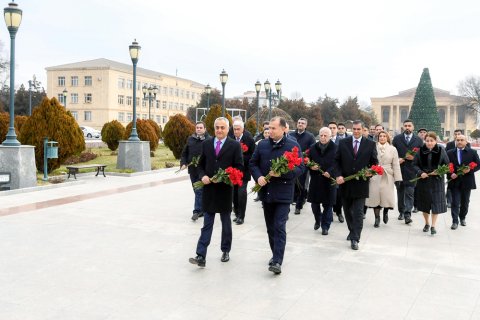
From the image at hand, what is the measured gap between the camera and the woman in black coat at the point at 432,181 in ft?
25.8

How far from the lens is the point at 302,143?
372 inches

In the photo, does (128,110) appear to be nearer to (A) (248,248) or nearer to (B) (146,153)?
(B) (146,153)

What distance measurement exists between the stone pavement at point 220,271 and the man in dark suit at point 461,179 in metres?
0.39

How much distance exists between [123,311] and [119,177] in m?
11.9

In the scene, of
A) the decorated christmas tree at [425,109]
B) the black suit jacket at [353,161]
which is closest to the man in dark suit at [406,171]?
the black suit jacket at [353,161]

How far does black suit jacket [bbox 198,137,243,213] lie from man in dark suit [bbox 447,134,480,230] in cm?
460

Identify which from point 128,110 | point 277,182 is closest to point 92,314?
point 277,182

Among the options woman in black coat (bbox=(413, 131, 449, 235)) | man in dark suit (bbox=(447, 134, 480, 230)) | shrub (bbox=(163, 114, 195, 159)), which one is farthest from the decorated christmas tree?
woman in black coat (bbox=(413, 131, 449, 235))

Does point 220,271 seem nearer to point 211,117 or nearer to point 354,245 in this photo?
point 354,245

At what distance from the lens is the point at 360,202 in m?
7.02

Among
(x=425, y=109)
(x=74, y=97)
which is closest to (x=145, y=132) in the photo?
(x=425, y=109)

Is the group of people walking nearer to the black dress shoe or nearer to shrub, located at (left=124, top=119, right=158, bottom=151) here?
the black dress shoe

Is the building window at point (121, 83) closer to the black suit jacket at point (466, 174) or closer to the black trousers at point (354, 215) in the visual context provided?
the black suit jacket at point (466, 174)

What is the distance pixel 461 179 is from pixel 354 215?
2.81m
